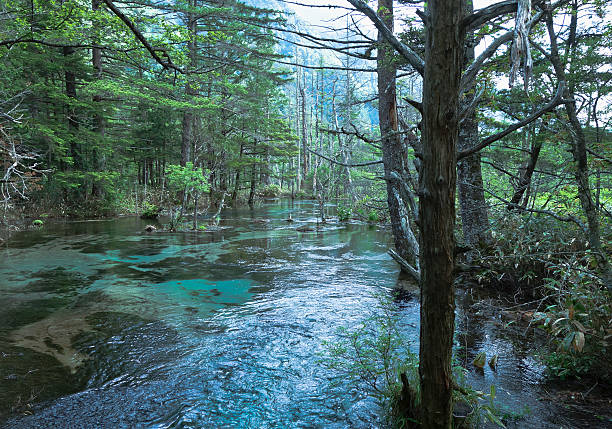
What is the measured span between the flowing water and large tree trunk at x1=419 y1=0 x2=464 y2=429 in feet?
3.66

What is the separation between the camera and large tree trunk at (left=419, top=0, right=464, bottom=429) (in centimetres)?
183

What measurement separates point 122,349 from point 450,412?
12.7 feet

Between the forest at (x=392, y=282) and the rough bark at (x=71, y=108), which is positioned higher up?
the rough bark at (x=71, y=108)

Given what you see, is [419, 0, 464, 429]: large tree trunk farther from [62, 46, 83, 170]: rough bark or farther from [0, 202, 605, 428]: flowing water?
[62, 46, 83, 170]: rough bark

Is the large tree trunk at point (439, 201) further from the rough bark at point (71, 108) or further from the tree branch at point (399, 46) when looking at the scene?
the rough bark at point (71, 108)

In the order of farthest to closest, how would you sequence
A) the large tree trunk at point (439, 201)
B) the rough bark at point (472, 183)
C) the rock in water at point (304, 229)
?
the rock in water at point (304, 229)
the rough bark at point (472, 183)
the large tree trunk at point (439, 201)

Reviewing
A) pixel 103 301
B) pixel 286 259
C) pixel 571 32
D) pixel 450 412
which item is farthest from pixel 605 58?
pixel 103 301

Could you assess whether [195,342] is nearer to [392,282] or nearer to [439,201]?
[439,201]

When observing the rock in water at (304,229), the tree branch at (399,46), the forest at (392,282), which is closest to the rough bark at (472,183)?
the forest at (392,282)

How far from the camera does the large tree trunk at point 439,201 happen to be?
1.83 m

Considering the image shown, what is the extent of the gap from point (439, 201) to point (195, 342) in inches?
151

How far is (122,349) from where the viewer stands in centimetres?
434

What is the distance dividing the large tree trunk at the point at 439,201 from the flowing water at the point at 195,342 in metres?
1.12

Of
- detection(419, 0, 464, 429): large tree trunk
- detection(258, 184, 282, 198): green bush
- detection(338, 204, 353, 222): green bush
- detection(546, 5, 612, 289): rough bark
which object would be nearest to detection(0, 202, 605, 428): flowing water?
detection(419, 0, 464, 429): large tree trunk
